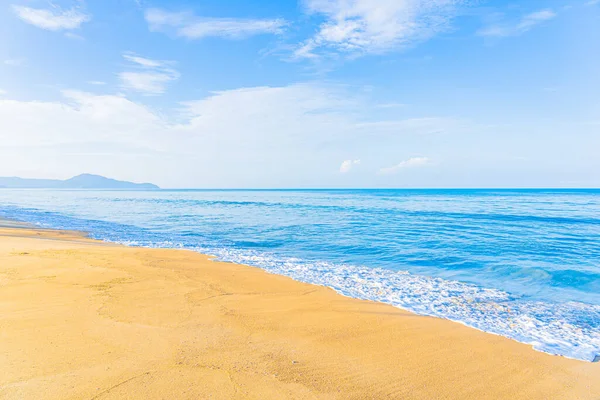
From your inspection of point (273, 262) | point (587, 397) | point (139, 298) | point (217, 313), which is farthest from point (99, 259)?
point (587, 397)

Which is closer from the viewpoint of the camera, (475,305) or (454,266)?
(475,305)

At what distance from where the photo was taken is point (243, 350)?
4.75 meters

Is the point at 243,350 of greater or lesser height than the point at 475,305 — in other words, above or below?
above

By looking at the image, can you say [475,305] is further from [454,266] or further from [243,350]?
[243,350]

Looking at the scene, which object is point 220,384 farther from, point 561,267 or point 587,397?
point 561,267

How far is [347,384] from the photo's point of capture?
4000 millimetres

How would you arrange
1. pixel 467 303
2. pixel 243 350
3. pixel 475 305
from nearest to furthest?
1. pixel 243 350
2. pixel 475 305
3. pixel 467 303

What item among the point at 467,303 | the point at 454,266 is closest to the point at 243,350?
the point at 467,303

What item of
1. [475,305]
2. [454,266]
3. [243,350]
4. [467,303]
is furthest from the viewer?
[454,266]

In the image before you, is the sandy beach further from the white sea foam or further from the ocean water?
the ocean water

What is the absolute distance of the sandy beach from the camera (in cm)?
385

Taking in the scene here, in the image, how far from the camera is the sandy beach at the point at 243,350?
3.85 metres

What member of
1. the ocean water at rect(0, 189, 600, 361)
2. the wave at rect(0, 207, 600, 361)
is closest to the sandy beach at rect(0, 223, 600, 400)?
the wave at rect(0, 207, 600, 361)

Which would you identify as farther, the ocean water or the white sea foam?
the ocean water
